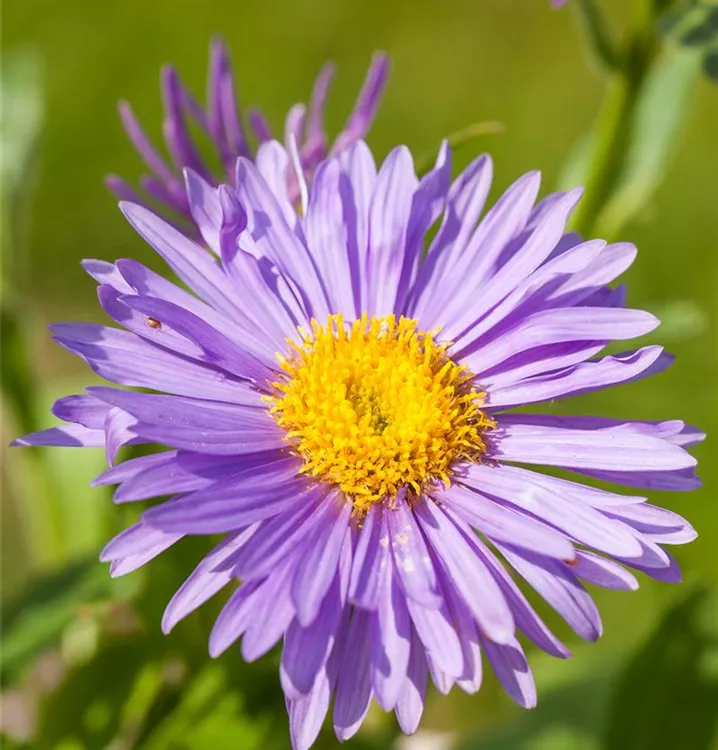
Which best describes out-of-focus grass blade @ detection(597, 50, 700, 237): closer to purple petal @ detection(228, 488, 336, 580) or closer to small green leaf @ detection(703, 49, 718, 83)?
small green leaf @ detection(703, 49, 718, 83)

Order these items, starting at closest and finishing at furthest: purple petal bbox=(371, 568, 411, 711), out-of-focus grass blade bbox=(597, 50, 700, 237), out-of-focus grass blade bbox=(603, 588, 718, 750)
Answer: purple petal bbox=(371, 568, 411, 711) < out-of-focus grass blade bbox=(603, 588, 718, 750) < out-of-focus grass blade bbox=(597, 50, 700, 237)

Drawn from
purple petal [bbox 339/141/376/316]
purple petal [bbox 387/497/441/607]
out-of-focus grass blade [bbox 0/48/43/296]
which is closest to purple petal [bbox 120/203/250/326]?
purple petal [bbox 339/141/376/316]

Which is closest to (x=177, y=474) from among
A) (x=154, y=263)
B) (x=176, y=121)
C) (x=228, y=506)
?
(x=228, y=506)

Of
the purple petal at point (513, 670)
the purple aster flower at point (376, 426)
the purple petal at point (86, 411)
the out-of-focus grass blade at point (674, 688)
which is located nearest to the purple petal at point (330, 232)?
the purple aster flower at point (376, 426)

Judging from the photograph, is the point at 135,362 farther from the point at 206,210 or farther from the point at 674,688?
the point at 674,688

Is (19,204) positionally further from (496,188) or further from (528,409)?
(496,188)
